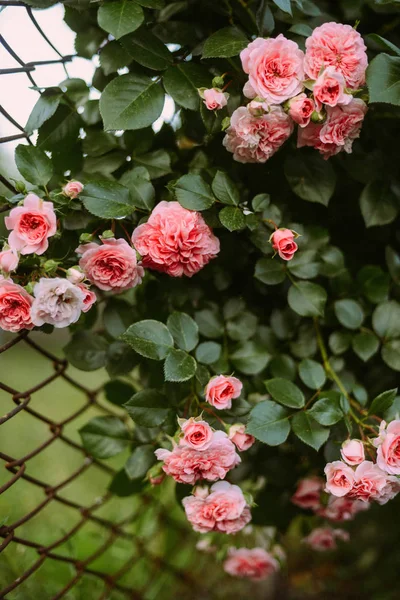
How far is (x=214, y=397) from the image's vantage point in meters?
0.83

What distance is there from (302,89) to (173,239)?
297 mm

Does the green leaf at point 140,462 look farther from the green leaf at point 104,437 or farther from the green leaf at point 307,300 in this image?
the green leaf at point 307,300

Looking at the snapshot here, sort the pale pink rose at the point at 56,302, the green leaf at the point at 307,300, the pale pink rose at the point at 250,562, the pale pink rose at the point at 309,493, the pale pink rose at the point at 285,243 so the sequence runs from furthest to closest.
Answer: the pale pink rose at the point at 250,562, the pale pink rose at the point at 309,493, the green leaf at the point at 307,300, the pale pink rose at the point at 285,243, the pale pink rose at the point at 56,302

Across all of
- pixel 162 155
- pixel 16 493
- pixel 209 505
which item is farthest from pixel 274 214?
pixel 16 493

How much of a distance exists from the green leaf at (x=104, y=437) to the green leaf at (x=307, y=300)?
0.41m

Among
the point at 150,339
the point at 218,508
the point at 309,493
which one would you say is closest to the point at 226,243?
the point at 150,339

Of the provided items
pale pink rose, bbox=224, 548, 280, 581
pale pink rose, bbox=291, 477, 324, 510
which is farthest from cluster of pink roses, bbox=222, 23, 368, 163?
pale pink rose, bbox=224, 548, 280, 581

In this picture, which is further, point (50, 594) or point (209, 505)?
point (50, 594)

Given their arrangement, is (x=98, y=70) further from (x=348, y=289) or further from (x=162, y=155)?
(x=348, y=289)

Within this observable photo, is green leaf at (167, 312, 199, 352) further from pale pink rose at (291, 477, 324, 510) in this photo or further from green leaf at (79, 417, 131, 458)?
pale pink rose at (291, 477, 324, 510)

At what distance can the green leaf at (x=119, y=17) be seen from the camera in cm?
78

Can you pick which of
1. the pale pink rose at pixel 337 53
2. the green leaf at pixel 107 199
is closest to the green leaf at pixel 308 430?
Answer: the green leaf at pixel 107 199

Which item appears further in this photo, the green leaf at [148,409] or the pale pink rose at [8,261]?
the green leaf at [148,409]

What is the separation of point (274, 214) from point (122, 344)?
0.36 meters
